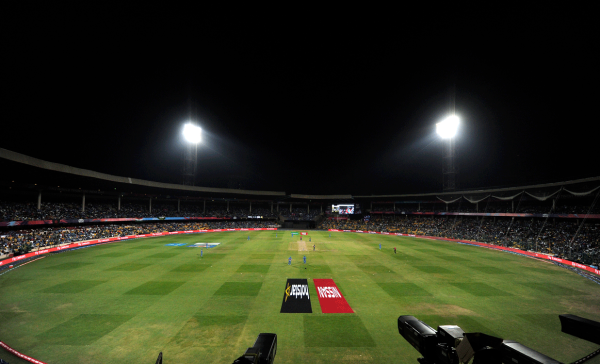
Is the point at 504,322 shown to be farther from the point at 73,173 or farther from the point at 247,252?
the point at 73,173

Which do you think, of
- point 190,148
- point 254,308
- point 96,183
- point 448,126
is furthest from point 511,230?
point 96,183

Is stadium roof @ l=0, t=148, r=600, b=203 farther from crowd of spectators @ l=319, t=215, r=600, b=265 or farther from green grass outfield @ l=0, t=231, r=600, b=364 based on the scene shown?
green grass outfield @ l=0, t=231, r=600, b=364

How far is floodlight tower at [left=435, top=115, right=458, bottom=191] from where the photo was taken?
132ft

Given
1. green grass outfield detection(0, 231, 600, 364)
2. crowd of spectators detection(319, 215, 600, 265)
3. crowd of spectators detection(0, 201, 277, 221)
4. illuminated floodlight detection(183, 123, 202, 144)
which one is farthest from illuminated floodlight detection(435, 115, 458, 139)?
crowd of spectators detection(0, 201, 277, 221)

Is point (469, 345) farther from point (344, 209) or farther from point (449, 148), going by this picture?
point (344, 209)

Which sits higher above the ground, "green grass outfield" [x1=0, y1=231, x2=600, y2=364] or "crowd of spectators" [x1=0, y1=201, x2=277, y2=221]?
"crowd of spectators" [x1=0, y1=201, x2=277, y2=221]

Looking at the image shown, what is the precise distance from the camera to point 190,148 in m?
51.9

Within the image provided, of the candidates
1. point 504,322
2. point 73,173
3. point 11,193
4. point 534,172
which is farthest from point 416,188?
point 11,193

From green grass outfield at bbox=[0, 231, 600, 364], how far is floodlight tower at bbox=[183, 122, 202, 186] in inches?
1199

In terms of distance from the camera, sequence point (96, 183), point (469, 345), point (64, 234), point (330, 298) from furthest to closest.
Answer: point (96, 183), point (64, 234), point (330, 298), point (469, 345)

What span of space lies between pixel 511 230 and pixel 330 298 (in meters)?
43.4

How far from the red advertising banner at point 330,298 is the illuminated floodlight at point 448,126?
121 feet

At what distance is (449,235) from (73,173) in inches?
2473

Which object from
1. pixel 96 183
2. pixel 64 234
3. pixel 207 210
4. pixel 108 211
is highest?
pixel 96 183
